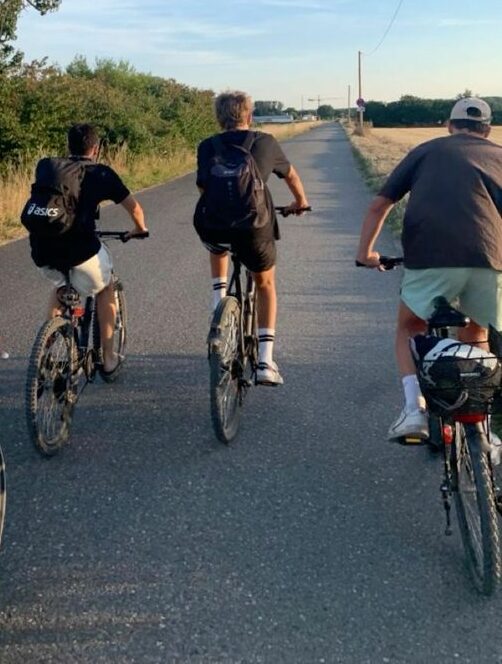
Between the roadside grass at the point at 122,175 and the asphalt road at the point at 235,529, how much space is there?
7.68 metres

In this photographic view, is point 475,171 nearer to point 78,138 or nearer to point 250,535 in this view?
point 250,535

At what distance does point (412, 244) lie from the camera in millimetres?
3627

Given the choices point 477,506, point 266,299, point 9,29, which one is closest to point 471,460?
point 477,506

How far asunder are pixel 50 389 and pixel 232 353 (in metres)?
1.07

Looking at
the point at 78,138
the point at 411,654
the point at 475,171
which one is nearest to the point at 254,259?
the point at 78,138

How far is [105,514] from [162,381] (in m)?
1.99

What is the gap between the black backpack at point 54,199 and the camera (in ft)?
14.9

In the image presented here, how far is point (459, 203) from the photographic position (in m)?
3.47

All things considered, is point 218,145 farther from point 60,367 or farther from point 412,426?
point 412,426

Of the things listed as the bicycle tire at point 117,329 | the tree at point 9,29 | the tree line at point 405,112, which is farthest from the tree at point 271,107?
the bicycle tire at point 117,329

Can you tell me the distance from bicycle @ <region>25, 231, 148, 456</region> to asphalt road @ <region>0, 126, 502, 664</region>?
0.58 feet

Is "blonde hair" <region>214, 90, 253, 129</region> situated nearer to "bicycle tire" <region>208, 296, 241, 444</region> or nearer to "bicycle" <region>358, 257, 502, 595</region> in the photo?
"bicycle tire" <region>208, 296, 241, 444</region>

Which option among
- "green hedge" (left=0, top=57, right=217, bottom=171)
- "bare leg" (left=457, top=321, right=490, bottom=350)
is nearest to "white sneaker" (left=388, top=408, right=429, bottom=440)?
"bare leg" (left=457, top=321, right=490, bottom=350)

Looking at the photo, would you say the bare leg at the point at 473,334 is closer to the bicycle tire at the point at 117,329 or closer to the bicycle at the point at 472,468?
the bicycle at the point at 472,468
